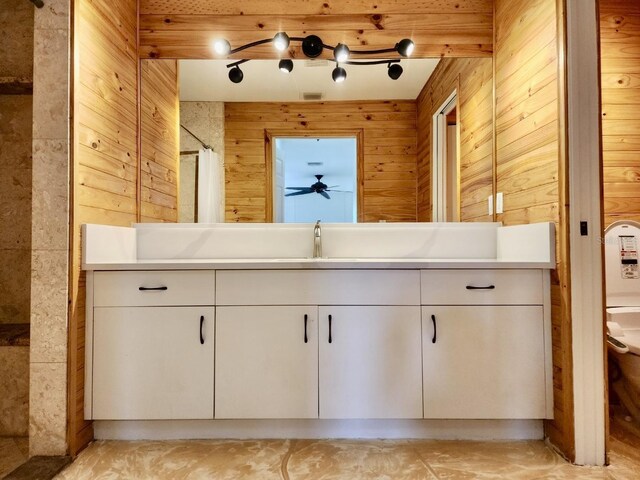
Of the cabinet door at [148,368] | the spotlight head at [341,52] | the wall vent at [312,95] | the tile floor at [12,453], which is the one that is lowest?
the tile floor at [12,453]

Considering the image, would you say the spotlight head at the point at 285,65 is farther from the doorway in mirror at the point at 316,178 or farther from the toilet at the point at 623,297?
the toilet at the point at 623,297

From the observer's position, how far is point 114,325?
1577 mm

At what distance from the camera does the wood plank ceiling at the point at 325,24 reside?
2.05m

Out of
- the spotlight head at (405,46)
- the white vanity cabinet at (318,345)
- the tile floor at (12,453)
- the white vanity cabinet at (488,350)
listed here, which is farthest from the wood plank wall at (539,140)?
the tile floor at (12,453)

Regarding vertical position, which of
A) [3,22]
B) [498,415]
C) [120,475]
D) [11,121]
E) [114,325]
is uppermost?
[3,22]

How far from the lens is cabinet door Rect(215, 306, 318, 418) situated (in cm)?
157

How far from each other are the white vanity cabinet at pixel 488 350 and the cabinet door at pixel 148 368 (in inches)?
38.5

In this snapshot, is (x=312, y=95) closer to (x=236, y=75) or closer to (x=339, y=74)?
(x=339, y=74)

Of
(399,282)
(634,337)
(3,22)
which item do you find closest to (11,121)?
(3,22)

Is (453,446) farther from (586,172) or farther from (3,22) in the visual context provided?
(3,22)

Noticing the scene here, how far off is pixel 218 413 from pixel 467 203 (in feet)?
5.54

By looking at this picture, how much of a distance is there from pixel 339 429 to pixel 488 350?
0.75 meters

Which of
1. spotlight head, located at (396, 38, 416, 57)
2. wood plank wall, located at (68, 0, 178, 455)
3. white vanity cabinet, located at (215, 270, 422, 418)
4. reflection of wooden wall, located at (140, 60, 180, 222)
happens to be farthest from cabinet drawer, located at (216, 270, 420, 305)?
spotlight head, located at (396, 38, 416, 57)

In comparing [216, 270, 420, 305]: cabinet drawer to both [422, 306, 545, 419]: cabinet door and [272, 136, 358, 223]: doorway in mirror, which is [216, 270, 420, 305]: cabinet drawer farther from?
[272, 136, 358, 223]: doorway in mirror
